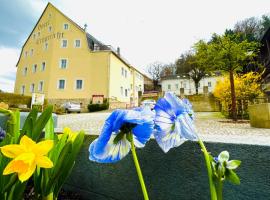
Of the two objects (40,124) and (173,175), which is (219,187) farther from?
(40,124)

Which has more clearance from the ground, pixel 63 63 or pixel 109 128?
pixel 63 63

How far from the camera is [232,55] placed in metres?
8.65

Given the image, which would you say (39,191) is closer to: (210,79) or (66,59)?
(66,59)

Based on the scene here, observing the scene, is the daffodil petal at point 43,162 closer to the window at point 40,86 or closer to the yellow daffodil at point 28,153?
the yellow daffodil at point 28,153

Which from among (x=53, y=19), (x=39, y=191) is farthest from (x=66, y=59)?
(x=39, y=191)

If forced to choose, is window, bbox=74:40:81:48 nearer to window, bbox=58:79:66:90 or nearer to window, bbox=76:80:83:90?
window, bbox=76:80:83:90

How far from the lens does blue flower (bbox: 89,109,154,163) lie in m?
0.55

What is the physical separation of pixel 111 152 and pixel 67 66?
25.7 meters

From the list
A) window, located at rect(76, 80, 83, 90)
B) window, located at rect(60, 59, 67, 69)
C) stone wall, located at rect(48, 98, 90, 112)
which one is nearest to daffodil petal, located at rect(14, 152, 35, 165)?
stone wall, located at rect(48, 98, 90, 112)

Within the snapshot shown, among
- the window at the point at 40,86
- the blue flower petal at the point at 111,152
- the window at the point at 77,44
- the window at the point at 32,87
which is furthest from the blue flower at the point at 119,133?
the window at the point at 32,87

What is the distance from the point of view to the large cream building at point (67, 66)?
2370 cm

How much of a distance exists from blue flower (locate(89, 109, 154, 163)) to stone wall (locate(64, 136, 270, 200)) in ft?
1.49

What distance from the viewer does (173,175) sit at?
101 cm

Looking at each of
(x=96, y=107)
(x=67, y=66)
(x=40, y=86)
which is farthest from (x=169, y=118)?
(x=40, y=86)
